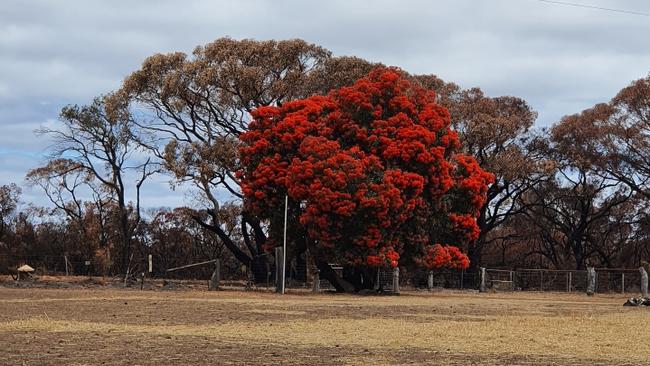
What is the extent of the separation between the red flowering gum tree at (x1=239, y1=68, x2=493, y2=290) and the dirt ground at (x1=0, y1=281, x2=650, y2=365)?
8.81 metres

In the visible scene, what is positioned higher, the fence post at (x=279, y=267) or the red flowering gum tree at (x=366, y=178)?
the red flowering gum tree at (x=366, y=178)

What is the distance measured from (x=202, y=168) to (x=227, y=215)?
7.58 m

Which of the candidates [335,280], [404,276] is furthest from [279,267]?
[404,276]

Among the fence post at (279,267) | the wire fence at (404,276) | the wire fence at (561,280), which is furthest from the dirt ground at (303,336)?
the wire fence at (561,280)

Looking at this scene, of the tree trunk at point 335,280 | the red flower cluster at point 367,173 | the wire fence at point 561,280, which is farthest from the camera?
the wire fence at point 561,280

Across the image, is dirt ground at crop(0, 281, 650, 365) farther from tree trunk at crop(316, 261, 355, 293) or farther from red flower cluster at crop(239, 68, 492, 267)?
→ tree trunk at crop(316, 261, 355, 293)

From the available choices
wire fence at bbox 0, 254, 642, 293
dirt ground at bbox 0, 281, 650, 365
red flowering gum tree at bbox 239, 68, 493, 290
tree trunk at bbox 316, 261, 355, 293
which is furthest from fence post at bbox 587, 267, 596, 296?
dirt ground at bbox 0, 281, 650, 365

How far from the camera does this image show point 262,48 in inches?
1575

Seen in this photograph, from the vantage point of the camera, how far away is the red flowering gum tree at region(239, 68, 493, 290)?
28.5m

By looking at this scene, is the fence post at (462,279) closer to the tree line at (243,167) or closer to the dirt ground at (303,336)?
the tree line at (243,167)

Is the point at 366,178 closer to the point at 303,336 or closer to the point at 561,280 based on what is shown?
the point at 303,336

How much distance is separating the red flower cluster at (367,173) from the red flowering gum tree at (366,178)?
0.13 feet

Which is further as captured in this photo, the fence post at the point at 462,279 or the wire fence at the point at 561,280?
the fence post at the point at 462,279

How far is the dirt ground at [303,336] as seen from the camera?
10.1m
